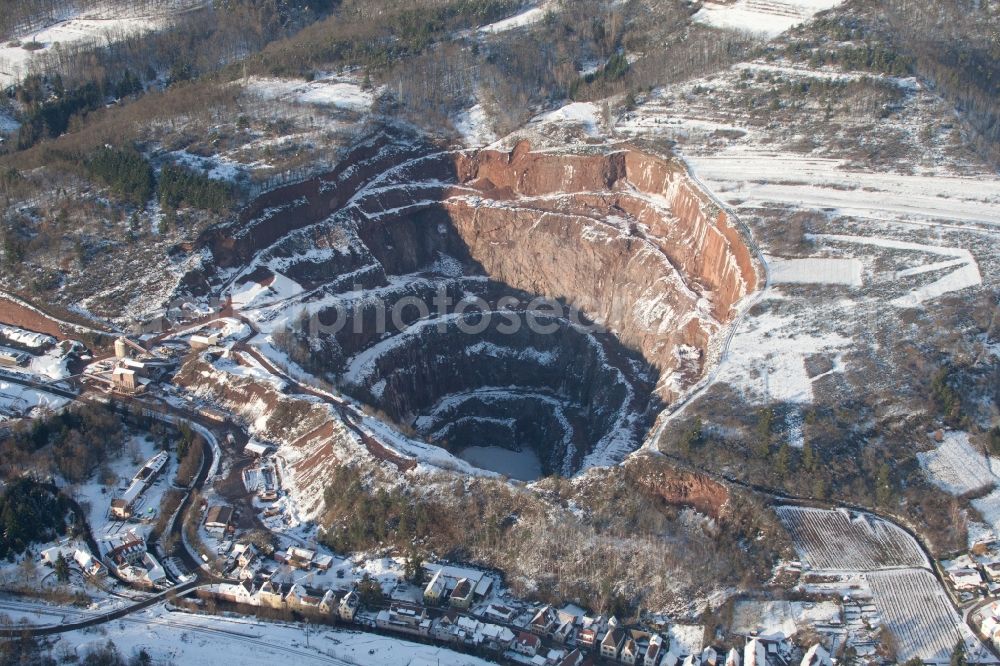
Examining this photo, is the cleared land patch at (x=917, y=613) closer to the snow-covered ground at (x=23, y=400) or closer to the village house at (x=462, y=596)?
the village house at (x=462, y=596)

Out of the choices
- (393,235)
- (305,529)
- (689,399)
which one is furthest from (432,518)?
(393,235)

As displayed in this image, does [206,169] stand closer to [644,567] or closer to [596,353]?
[596,353]

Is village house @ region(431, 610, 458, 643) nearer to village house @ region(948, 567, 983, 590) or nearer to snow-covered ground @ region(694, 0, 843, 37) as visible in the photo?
village house @ region(948, 567, 983, 590)

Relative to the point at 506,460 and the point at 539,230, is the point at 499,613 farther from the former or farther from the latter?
the point at 539,230

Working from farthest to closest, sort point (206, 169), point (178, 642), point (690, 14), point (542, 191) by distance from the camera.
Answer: point (690, 14)
point (542, 191)
point (206, 169)
point (178, 642)

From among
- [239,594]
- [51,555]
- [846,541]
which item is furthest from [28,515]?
[846,541]
